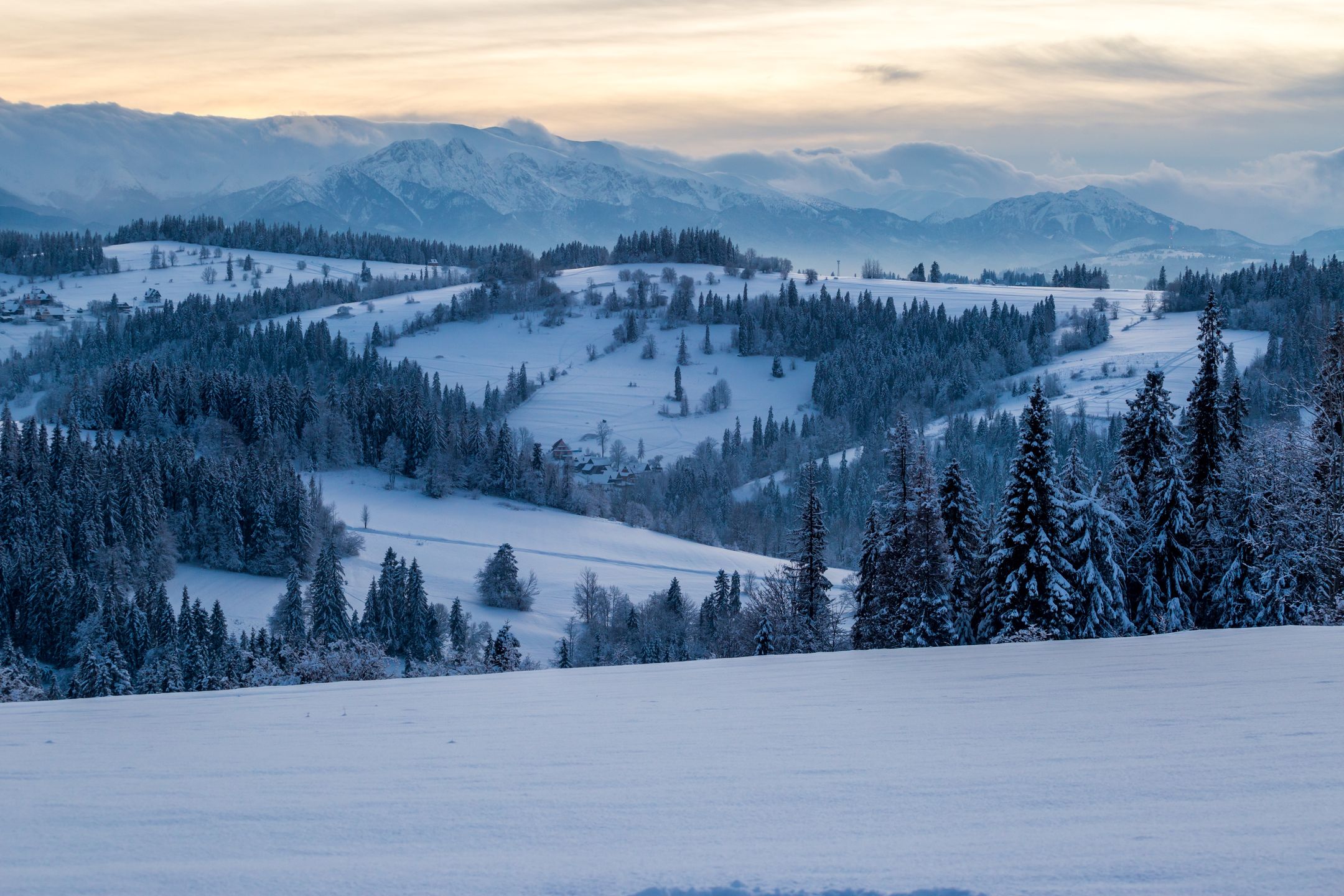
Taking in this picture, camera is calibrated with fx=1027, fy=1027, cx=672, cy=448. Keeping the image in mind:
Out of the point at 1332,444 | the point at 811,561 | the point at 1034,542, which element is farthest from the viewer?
the point at 811,561

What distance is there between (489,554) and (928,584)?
6687 cm

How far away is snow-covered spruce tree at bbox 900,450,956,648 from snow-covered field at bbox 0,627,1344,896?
2135 cm

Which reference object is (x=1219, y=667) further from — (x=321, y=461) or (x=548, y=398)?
(x=548, y=398)

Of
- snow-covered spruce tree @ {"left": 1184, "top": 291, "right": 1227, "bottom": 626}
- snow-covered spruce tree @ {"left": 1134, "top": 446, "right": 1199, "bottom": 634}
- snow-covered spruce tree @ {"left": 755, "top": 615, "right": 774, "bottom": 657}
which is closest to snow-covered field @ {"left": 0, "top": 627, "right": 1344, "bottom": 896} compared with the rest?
snow-covered spruce tree @ {"left": 1134, "top": 446, "right": 1199, "bottom": 634}

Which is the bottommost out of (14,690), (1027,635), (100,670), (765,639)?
(100,670)

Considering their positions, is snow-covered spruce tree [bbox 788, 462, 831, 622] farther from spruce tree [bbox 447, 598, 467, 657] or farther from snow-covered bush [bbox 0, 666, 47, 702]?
spruce tree [bbox 447, 598, 467, 657]

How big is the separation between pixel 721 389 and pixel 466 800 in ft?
612

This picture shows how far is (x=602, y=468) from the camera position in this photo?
158 m

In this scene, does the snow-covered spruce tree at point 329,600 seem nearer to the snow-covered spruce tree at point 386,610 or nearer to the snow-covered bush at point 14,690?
the snow-covered spruce tree at point 386,610

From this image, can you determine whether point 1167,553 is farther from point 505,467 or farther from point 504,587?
point 505,467

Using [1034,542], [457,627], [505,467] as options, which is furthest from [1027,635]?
[505,467]

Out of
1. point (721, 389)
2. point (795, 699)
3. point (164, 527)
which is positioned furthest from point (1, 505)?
point (721, 389)

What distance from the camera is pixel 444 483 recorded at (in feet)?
394

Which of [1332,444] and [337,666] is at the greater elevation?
[1332,444]
